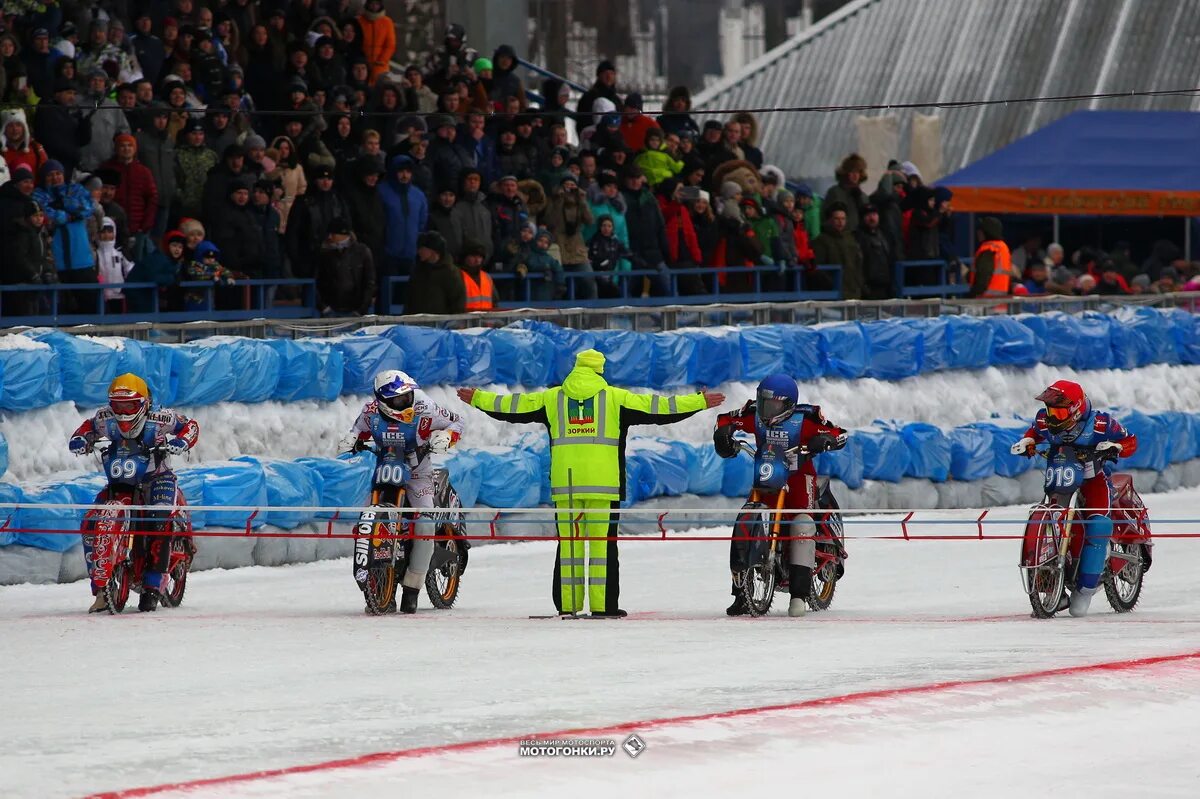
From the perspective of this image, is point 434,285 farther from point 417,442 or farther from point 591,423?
point 591,423

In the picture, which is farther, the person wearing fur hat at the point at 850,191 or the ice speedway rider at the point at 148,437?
the person wearing fur hat at the point at 850,191

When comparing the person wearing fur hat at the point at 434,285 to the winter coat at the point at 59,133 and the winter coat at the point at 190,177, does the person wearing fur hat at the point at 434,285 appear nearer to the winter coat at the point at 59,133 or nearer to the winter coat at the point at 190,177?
the winter coat at the point at 190,177

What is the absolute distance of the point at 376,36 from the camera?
81.0ft

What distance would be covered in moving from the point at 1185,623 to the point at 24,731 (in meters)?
7.18

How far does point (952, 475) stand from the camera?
23406mm

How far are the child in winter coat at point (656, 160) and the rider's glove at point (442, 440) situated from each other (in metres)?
9.83

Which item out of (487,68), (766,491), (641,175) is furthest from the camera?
(487,68)

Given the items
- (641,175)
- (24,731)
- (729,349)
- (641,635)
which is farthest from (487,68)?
(24,731)

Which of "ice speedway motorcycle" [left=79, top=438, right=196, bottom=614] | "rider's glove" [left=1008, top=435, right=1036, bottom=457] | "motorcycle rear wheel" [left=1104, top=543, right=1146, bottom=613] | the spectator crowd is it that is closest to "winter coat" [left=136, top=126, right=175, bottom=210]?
the spectator crowd

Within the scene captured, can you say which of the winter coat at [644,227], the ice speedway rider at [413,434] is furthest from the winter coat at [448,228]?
the ice speedway rider at [413,434]

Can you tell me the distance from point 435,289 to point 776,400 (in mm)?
6240

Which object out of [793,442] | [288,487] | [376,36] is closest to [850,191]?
[376,36]

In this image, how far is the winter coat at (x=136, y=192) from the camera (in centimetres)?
2017

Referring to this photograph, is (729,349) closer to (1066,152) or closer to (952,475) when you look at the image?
(952,475)
